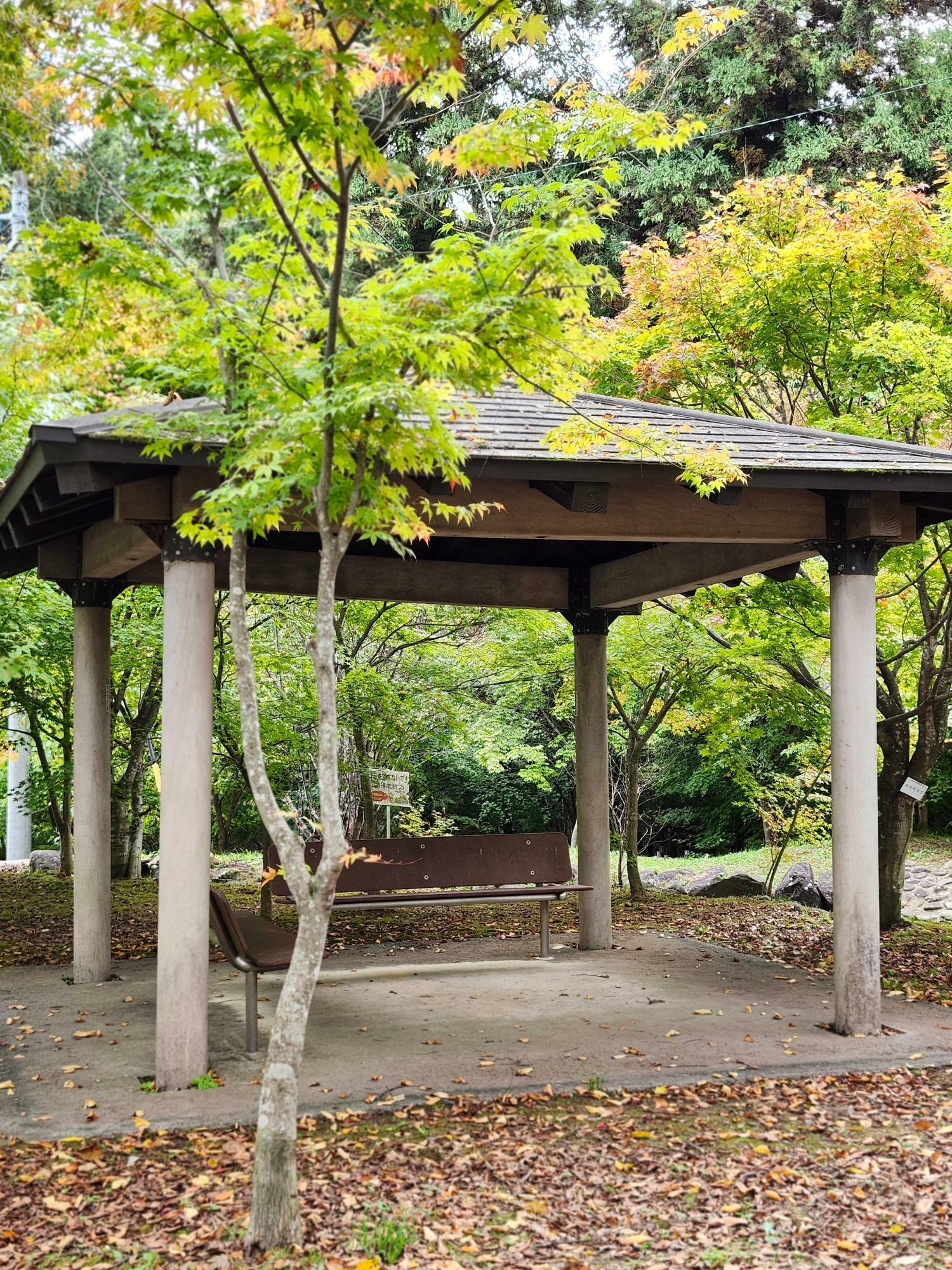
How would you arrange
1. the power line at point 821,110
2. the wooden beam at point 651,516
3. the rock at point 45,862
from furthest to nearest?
the power line at point 821,110
the rock at point 45,862
the wooden beam at point 651,516

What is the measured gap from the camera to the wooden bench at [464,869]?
7801mm

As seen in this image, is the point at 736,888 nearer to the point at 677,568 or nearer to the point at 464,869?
the point at 464,869

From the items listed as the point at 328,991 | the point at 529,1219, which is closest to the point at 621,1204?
the point at 529,1219

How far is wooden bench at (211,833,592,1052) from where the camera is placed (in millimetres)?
7539

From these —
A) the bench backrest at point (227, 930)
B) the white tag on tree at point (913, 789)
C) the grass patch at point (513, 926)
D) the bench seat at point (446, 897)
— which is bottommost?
the grass patch at point (513, 926)

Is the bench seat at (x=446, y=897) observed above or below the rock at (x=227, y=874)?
above

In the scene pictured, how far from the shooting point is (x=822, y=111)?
17500 millimetres

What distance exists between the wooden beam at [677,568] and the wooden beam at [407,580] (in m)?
0.44

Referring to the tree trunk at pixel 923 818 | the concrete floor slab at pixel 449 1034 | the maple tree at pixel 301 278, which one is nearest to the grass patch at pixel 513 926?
the concrete floor slab at pixel 449 1034

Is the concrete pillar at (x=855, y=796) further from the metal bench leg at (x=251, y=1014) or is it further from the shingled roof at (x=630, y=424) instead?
the metal bench leg at (x=251, y=1014)

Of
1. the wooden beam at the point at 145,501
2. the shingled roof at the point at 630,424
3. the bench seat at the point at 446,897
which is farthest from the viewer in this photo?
the bench seat at the point at 446,897

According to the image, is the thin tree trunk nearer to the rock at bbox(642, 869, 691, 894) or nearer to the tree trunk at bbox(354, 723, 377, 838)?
the tree trunk at bbox(354, 723, 377, 838)

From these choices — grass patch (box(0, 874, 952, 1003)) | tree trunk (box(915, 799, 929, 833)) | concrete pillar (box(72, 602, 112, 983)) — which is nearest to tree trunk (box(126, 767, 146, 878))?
grass patch (box(0, 874, 952, 1003))

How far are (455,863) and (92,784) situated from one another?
8.63ft
